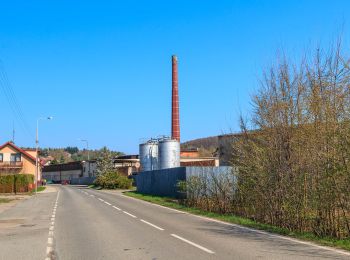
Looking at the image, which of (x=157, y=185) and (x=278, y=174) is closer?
(x=278, y=174)

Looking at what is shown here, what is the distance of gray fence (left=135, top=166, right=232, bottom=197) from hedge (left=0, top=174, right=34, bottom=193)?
17566 mm

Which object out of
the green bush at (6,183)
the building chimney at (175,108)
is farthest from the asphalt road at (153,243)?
the green bush at (6,183)

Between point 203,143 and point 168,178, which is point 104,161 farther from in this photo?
point 203,143

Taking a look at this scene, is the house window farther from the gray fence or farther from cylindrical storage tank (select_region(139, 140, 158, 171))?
the gray fence

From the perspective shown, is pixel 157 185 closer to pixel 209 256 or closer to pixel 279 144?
pixel 279 144

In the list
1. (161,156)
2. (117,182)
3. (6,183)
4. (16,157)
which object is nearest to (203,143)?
(16,157)

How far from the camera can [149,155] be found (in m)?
61.1

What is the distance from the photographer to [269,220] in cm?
1647

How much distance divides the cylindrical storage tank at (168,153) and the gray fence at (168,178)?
6147mm

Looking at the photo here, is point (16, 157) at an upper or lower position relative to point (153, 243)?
upper

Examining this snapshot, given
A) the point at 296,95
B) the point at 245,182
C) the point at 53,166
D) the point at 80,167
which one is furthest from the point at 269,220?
the point at 53,166

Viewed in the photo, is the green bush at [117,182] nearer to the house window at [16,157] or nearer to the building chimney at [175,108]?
the building chimney at [175,108]

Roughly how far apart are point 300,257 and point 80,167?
123m

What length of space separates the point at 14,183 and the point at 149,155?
17.4 meters
